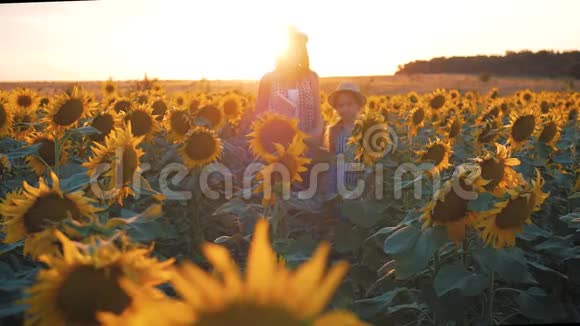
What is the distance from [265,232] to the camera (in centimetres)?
58

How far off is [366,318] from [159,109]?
2718 mm

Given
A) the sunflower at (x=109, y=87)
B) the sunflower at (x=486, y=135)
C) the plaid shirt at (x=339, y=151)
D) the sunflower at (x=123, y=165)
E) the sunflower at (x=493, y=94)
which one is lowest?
the plaid shirt at (x=339, y=151)

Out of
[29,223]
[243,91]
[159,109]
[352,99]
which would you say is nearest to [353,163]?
[352,99]

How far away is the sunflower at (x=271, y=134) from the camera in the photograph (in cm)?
325

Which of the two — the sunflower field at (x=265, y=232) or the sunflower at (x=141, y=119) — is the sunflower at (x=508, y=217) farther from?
the sunflower at (x=141, y=119)

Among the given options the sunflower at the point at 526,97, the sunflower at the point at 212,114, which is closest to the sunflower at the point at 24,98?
the sunflower at the point at 212,114

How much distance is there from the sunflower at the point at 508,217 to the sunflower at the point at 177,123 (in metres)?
2.42

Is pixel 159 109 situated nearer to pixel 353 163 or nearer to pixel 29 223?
pixel 353 163

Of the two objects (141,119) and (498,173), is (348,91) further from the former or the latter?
(498,173)

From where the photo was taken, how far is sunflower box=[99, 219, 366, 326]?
58cm

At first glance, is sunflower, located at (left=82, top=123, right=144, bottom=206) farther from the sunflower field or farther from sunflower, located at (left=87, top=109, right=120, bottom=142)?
sunflower, located at (left=87, top=109, right=120, bottom=142)

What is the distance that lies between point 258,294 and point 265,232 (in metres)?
0.07

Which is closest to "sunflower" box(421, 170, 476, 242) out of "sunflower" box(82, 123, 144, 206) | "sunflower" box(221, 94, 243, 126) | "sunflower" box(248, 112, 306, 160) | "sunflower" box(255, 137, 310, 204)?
"sunflower" box(255, 137, 310, 204)

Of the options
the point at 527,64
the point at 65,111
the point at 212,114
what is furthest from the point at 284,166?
the point at 527,64
